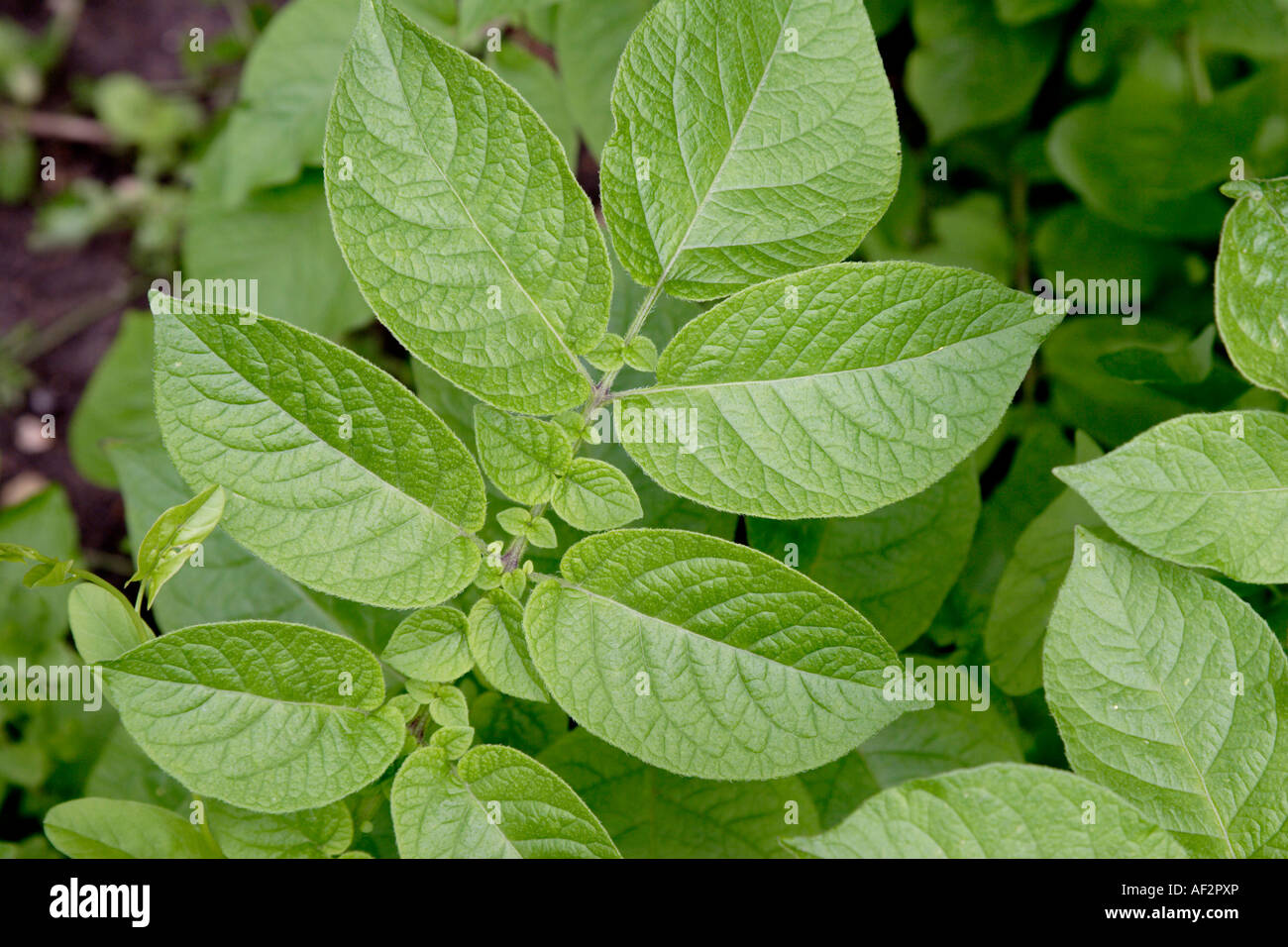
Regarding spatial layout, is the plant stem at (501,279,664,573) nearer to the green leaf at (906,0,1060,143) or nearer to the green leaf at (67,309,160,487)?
the green leaf at (906,0,1060,143)

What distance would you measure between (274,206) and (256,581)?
2.68 ft

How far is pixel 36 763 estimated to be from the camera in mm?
1564

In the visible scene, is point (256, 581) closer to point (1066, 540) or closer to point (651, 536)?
point (651, 536)

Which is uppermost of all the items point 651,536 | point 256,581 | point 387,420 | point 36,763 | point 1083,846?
point 387,420

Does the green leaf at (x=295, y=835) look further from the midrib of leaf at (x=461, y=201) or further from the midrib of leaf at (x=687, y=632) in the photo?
the midrib of leaf at (x=461, y=201)

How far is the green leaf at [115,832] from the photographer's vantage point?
3.36 feet

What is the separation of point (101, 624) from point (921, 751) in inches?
37.2

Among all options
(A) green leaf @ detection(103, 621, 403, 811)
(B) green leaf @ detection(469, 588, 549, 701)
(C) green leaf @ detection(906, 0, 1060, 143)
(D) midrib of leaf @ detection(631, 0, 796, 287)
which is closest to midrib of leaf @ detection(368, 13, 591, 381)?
(D) midrib of leaf @ detection(631, 0, 796, 287)

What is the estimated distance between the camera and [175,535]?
95 centimetres

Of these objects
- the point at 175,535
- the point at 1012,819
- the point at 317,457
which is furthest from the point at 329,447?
the point at 1012,819

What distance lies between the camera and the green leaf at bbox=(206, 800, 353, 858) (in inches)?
41.5

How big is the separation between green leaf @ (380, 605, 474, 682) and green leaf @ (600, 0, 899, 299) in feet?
1.25

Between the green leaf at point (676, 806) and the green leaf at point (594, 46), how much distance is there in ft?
3.04
